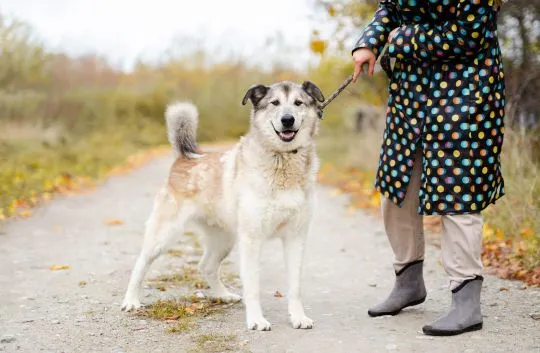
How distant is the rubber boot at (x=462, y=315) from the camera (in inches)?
136

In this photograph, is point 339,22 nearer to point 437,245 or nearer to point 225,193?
point 437,245

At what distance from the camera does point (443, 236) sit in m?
3.61

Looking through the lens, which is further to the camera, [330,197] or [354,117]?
[354,117]

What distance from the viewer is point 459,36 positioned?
133 inches

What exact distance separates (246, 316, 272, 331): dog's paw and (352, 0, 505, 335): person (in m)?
0.87

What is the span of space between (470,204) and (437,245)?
9.25 feet

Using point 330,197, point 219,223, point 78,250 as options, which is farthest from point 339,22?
point 219,223

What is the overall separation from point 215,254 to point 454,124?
1889 mm

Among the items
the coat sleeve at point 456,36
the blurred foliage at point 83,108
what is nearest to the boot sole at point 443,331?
the coat sleeve at point 456,36

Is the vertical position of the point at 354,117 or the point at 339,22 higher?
the point at 339,22

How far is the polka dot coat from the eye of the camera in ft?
11.3

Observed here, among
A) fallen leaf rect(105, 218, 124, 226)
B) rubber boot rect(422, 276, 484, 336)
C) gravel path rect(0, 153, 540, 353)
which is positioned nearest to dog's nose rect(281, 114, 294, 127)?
gravel path rect(0, 153, 540, 353)

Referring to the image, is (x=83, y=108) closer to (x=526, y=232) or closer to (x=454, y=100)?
(x=526, y=232)

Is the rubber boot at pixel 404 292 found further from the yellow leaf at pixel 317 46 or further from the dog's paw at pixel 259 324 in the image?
the yellow leaf at pixel 317 46
